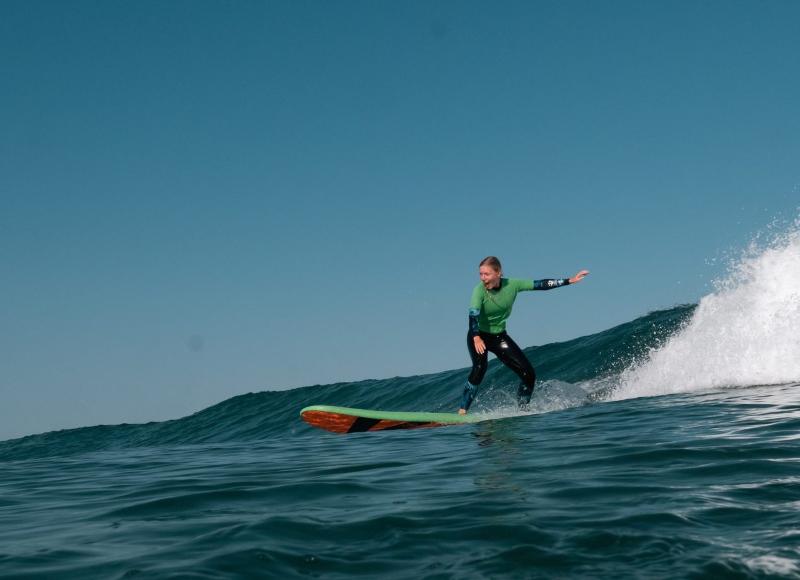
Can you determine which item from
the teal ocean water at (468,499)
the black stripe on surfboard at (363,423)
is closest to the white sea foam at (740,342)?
the teal ocean water at (468,499)

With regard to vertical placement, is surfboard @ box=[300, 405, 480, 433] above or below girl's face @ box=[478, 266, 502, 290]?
below

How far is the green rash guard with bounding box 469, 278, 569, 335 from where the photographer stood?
1177cm

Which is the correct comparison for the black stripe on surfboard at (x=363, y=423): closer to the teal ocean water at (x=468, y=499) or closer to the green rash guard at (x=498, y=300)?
the teal ocean water at (x=468, y=499)

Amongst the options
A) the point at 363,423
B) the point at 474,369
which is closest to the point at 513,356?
the point at 474,369

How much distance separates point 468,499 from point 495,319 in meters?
7.25

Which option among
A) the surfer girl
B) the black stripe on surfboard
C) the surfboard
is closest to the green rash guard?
the surfer girl

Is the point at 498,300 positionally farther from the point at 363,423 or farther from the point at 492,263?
the point at 363,423

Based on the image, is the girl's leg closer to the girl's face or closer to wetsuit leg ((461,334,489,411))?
wetsuit leg ((461,334,489,411))

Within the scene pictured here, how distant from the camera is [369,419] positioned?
1193cm

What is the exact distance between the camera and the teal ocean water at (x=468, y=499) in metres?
3.65

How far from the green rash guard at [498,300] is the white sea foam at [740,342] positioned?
294 centimetres

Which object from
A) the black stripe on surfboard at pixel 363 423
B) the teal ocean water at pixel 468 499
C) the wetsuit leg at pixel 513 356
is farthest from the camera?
the wetsuit leg at pixel 513 356

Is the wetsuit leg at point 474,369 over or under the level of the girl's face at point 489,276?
under

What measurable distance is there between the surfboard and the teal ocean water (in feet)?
1.57
